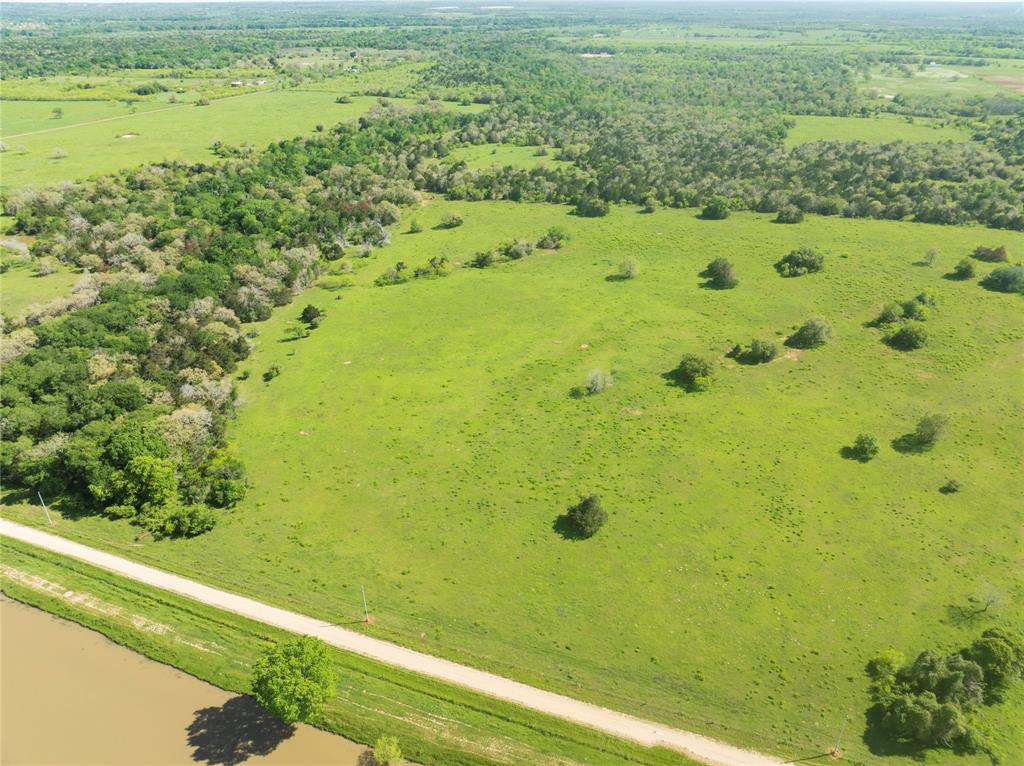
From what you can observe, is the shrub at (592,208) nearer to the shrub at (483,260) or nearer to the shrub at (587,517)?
the shrub at (483,260)

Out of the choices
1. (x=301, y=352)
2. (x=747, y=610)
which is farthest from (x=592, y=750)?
(x=301, y=352)

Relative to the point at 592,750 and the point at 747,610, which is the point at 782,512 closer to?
the point at 747,610

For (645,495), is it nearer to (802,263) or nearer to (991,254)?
(802,263)

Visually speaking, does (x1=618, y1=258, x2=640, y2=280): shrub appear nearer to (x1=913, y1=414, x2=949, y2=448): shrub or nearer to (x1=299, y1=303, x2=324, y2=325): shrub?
(x1=299, y1=303, x2=324, y2=325): shrub

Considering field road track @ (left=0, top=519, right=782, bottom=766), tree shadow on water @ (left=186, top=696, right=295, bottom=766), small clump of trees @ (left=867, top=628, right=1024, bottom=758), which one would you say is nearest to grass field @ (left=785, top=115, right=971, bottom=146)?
small clump of trees @ (left=867, top=628, right=1024, bottom=758)

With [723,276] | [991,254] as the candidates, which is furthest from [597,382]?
[991,254]

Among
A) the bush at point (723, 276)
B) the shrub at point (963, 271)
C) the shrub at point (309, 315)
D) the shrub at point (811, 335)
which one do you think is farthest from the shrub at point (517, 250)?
the shrub at point (963, 271)
